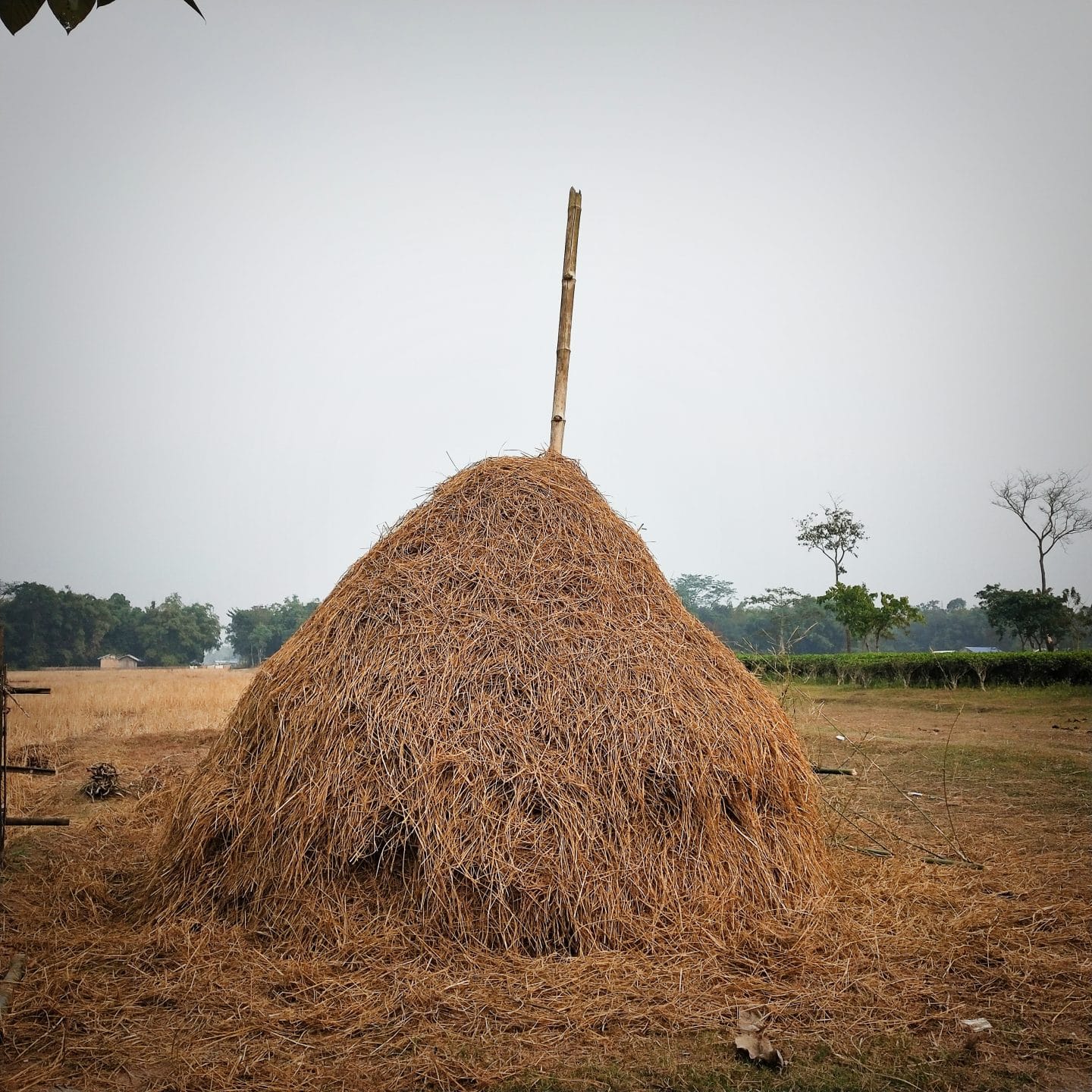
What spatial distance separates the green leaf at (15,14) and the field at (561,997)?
13.9 ft

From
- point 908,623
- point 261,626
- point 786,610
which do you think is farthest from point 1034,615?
point 261,626

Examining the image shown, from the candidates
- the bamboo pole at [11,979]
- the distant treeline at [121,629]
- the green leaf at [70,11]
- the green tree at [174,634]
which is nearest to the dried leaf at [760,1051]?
the bamboo pole at [11,979]

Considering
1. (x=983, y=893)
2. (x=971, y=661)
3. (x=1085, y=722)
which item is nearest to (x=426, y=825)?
(x=983, y=893)

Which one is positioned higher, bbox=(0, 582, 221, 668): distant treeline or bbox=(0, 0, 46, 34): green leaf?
bbox=(0, 0, 46, 34): green leaf

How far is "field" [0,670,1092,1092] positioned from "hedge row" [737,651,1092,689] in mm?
15623

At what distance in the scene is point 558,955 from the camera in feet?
17.6

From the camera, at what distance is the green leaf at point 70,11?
164 cm

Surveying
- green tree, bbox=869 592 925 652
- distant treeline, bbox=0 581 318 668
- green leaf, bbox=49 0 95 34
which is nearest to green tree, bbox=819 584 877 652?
green tree, bbox=869 592 925 652

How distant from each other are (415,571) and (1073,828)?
7958 mm

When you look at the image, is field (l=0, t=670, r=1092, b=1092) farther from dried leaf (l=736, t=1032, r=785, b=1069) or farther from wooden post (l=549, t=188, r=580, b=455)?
wooden post (l=549, t=188, r=580, b=455)

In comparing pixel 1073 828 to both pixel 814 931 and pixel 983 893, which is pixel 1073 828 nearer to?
pixel 983 893

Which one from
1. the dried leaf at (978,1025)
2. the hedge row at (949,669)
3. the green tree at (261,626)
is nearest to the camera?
the dried leaf at (978,1025)

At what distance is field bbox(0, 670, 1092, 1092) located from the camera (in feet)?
13.9

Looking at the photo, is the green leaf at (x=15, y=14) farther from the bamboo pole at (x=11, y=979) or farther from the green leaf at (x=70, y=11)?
the bamboo pole at (x=11, y=979)
